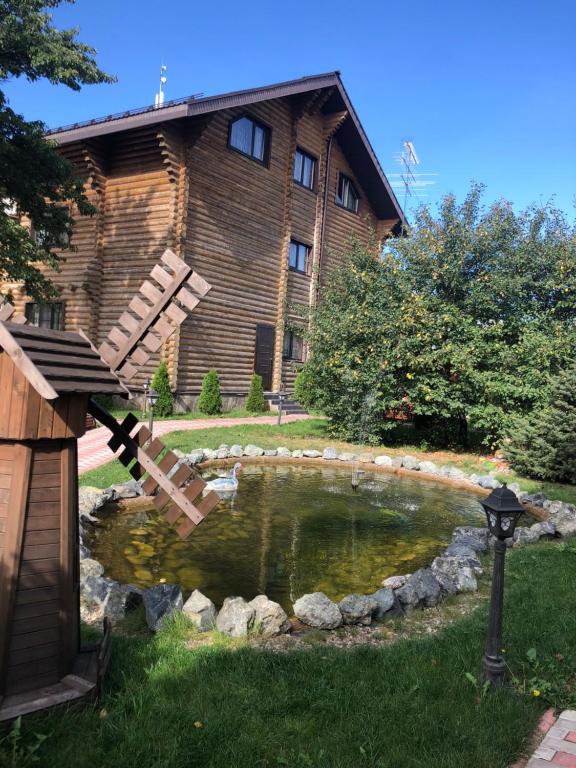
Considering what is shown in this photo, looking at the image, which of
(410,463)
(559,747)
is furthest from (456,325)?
(559,747)

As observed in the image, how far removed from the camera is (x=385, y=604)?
491cm

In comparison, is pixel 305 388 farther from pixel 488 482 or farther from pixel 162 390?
pixel 488 482

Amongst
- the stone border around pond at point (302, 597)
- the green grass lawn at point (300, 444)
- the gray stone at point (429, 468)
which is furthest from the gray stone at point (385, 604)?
the gray stone at point (429, 468)

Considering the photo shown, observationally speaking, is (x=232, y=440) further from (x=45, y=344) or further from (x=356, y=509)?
(x=45, y=344)

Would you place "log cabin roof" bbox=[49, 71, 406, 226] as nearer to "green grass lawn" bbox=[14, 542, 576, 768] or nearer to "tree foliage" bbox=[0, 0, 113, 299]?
"tree foliage" bbox=[0, 0, 113, 299]

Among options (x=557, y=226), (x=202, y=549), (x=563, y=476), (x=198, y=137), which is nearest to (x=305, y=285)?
(x=198, y=137)

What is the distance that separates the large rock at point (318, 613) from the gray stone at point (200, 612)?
29.3 inches

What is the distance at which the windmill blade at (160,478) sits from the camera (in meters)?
3.98

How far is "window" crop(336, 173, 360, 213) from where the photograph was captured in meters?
25.0

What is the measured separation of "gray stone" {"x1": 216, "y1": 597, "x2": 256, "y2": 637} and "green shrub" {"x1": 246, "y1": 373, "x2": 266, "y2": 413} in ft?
49.5

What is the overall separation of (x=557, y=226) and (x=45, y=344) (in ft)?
48.3

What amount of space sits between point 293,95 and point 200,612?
20.9 meters

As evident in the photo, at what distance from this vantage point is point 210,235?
1819 centimetres

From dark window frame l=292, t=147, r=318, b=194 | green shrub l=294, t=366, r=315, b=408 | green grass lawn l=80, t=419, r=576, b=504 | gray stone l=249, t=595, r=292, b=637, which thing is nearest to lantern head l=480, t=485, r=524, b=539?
gray stone l=249, t=595, r=292, b=637
